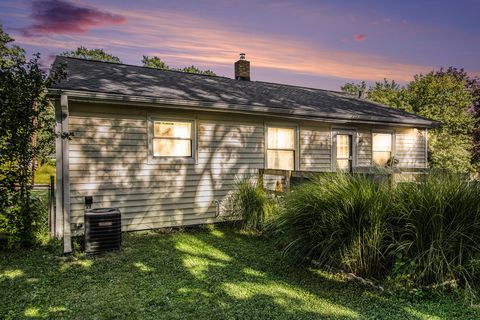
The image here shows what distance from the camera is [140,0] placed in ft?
31.6

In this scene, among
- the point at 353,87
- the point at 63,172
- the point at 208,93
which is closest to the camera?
the point at 63,172

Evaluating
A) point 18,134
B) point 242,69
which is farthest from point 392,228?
point 242,69

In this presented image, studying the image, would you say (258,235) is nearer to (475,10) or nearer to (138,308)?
(138,308)

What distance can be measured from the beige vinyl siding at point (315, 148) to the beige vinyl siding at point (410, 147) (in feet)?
10.4

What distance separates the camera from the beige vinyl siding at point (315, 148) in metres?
9.33

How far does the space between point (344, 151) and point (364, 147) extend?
2.73ft

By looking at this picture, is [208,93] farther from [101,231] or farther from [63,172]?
[101,231]

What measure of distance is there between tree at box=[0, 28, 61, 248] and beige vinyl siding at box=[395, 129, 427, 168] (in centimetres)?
1046

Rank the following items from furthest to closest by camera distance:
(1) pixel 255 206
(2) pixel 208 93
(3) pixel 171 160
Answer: (2) pixel 208 93 < (3) pixel 171 160 < (1) pixel 255 206

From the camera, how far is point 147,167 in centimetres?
717

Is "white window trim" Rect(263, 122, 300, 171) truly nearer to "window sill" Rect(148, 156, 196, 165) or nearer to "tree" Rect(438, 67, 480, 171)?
"window sill" Rect(148, 156, 196, 165)

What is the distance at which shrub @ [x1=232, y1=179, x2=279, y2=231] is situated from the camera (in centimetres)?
675

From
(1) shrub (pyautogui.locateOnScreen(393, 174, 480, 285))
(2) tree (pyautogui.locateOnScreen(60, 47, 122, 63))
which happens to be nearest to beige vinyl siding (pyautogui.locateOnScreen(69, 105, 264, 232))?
(1) shrub (pyautogui.locateOnScreen(393, 174, 480, 285))

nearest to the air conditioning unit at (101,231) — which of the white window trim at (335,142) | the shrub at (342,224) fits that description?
the shrub at (342,224)
